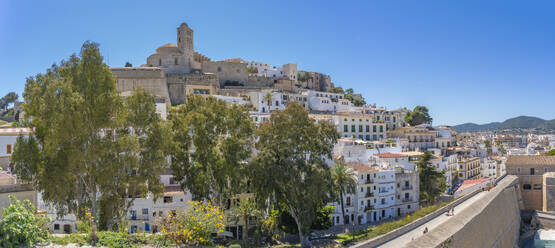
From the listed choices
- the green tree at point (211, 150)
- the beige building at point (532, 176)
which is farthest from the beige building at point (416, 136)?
the green tree at point (211, 150)

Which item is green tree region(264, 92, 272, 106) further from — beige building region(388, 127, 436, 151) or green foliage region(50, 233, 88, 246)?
green foliage region(50, 233, 88, 246)

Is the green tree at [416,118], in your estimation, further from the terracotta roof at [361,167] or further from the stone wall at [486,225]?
the terracotta roof at [361,167]

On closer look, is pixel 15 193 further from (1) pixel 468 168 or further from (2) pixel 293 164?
(1) pixel 468 168

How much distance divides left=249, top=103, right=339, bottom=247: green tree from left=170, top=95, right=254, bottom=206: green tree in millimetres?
1034

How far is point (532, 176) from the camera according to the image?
1567 inches

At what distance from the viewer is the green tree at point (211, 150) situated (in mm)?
20938

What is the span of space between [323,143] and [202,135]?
6.58 meters

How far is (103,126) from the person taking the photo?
1612 centimetres

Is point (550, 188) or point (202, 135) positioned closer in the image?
point (202, 135)

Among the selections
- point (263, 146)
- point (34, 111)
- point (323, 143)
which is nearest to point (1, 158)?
point (34, 111)

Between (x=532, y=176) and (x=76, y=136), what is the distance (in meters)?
41.7

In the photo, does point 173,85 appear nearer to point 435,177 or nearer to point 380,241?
point 435,177

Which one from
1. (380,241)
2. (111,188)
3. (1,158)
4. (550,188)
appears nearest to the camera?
(111,188)

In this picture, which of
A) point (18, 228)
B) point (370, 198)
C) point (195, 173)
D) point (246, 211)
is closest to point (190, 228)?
point (195, 173)
